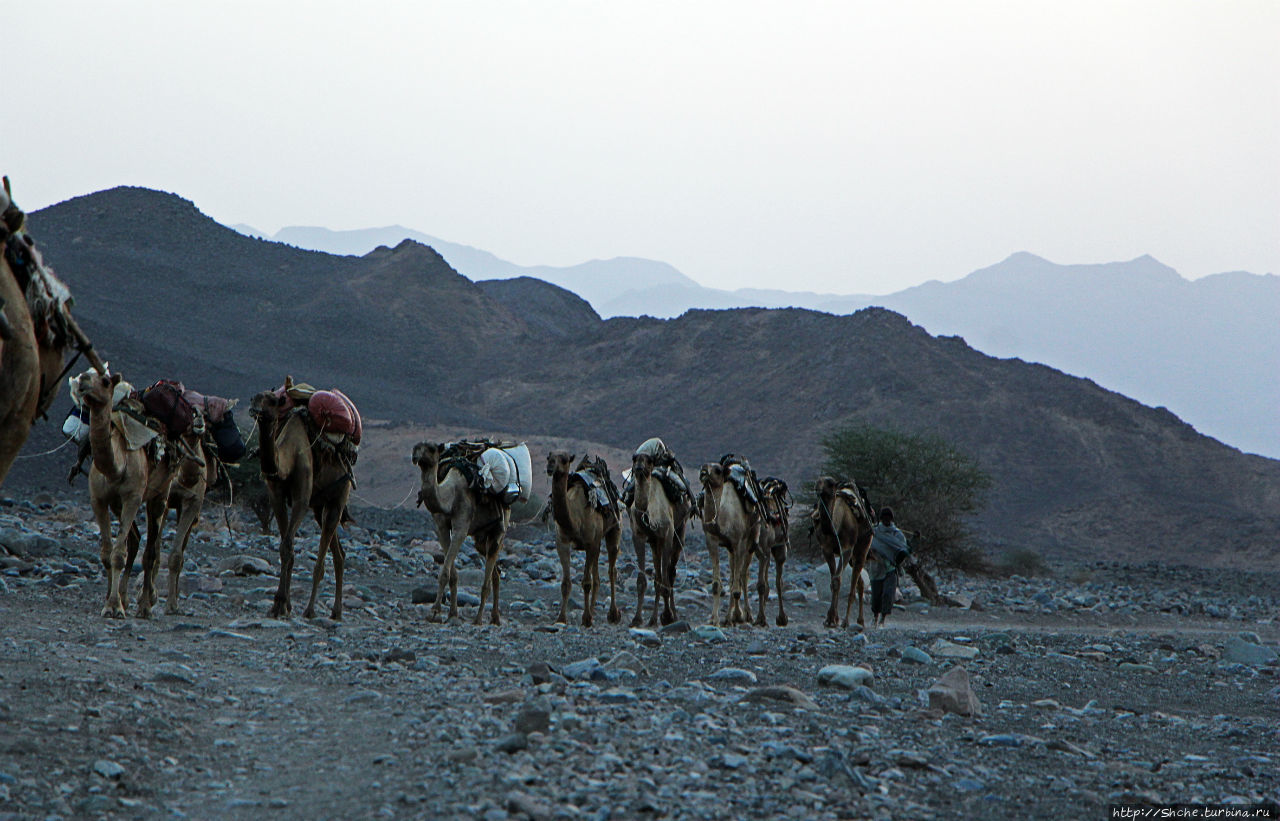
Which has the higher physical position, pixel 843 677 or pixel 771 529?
pixel 771 529

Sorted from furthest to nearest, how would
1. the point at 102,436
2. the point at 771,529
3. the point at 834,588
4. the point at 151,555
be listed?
the point at 834,588, the point at 771,529, the point at 151,555, the point at 102,436

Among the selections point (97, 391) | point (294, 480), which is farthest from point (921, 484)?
point (97, 391)

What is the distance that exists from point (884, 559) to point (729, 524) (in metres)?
3.80

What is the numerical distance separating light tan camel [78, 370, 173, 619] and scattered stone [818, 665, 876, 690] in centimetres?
658

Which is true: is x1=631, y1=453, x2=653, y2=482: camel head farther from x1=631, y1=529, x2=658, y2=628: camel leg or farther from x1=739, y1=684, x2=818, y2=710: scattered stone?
x1=739, y1=684, x2=818, y2=710: scattered stone

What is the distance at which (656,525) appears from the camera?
16.4 meters

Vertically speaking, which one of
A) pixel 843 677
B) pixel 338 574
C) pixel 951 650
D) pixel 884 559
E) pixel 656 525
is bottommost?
pixel 951 650

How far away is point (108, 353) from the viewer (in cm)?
6231

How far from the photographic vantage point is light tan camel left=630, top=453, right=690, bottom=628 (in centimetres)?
1633

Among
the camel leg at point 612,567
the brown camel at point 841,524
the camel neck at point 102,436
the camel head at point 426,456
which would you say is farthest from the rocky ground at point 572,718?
the camel head at point 426,456

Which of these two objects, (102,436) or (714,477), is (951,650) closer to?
(714,477)

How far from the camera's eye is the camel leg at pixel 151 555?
13359 mm

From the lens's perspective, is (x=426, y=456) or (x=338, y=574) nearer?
(x=338, y=574)

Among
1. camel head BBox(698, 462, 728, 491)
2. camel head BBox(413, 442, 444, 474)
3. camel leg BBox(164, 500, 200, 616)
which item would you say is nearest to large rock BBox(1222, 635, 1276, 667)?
camel head BBox(698, 462, 728, 491)
